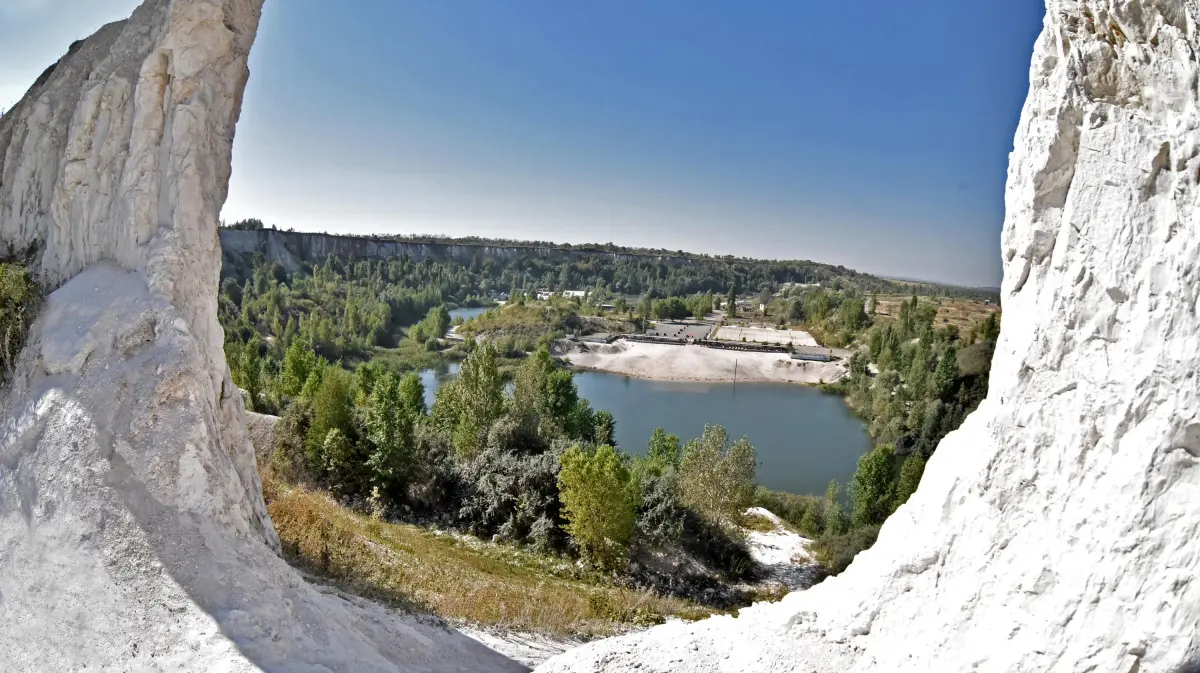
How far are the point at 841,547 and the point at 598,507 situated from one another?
949 centimetres

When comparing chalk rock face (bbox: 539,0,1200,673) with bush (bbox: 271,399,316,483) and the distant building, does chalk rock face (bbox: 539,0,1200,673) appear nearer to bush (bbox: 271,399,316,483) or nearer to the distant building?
bush (bbox: 271,399,316,483)

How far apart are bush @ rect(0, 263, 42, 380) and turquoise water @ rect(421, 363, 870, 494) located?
29401 millimetres

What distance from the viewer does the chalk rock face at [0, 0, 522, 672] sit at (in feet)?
20.4

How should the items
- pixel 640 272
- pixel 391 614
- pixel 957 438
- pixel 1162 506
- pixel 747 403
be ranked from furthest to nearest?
pixel 640 272 < pixel 747 403 < pixel 391 614 < pixel 957 438 < pixel 1162 506

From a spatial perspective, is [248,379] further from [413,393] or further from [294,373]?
[413,393]

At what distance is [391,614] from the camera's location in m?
8.14

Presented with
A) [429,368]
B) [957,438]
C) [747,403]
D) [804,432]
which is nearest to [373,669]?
[957,438]

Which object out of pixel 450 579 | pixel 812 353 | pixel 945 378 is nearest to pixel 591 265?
pixel 812 353

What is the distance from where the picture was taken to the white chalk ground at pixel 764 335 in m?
73.4

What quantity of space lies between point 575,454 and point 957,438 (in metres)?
10.2

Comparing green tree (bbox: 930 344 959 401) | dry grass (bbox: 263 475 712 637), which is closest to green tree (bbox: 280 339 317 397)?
dry grass (bbox: 263 475 712 637)

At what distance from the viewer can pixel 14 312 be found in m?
7.81

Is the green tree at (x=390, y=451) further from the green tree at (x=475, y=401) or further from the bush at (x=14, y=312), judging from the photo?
the bush at (x=14, y=312)

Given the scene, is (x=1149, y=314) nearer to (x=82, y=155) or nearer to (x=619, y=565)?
(x=82, y=155)
